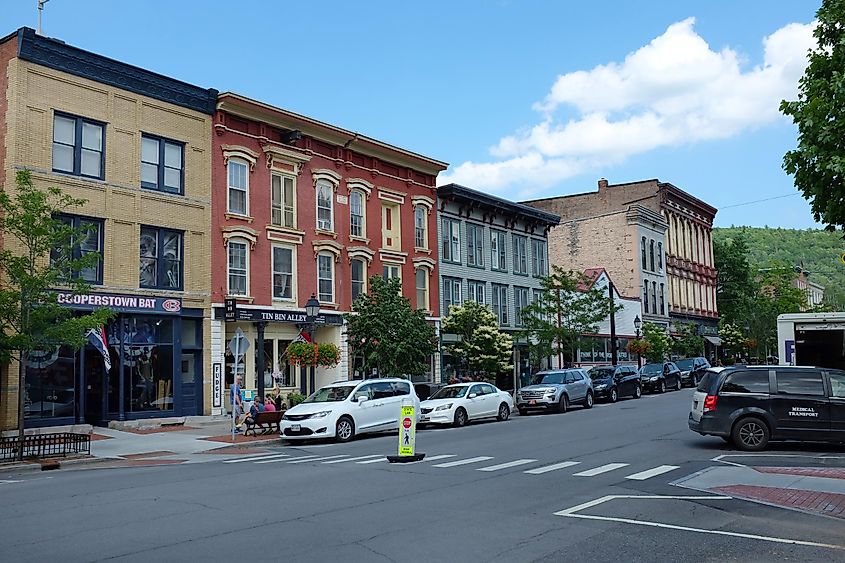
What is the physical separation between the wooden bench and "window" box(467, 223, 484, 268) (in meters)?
19.5

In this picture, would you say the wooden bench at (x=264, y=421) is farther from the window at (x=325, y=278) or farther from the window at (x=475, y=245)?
the window at (x=475, y=245)

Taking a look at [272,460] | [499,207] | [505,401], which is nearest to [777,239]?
[499,207]

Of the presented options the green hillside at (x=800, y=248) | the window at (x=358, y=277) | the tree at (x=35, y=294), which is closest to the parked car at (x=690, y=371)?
the window at (x=358, y=277)

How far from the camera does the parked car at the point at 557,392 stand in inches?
1208

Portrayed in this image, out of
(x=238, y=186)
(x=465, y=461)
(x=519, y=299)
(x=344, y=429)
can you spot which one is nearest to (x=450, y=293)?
(x=519, y=299)

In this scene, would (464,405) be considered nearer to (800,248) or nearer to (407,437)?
(407,437)

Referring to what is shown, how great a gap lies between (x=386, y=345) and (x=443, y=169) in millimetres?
13929

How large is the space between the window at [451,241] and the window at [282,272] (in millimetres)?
10075

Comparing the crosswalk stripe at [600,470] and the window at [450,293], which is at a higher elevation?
the window at [450,293]

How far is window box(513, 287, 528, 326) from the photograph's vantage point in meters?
44.8

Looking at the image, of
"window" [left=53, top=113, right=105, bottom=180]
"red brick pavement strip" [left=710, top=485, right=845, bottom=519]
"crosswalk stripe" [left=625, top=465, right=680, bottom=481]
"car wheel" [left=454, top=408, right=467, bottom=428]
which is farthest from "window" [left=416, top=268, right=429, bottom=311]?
"red brick pavement strip" [left=710, top=485, right=845, bottom=519]

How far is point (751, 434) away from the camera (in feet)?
54.6

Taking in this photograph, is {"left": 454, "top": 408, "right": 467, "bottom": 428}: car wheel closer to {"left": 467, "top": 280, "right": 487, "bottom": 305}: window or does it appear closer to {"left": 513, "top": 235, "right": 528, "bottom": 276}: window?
{"left": 467, "top": 280, "right": 487, "bottom": 305}: window

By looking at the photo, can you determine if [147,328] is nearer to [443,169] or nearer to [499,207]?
[443,169]
